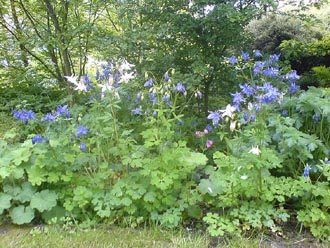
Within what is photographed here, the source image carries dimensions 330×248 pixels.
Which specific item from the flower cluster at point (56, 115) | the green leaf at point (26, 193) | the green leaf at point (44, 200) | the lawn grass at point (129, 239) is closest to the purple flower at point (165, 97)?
the flower cluster at point (56, 115)

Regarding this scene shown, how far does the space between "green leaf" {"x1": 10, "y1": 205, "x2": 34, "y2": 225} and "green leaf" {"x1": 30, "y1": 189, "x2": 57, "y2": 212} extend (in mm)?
68

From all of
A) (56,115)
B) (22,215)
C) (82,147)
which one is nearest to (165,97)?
(82,147)

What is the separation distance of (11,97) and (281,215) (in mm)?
5396

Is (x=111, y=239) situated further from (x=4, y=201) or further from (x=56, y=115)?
(x=56, y=115)

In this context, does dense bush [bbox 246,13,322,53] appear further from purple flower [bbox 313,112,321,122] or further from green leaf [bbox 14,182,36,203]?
green leaf [bbox 14,182,36,203]

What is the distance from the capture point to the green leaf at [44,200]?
2.40 metres

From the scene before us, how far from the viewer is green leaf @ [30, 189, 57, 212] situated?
2.40m

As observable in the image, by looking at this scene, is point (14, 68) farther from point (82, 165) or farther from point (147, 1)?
point (82, 165)

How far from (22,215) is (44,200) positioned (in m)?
0.18

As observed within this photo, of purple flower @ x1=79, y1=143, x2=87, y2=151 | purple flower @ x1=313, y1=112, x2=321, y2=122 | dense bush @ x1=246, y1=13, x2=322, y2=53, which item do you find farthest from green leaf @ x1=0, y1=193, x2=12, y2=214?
dense bush @ x1=246, y1=13, x2=322, y2=53

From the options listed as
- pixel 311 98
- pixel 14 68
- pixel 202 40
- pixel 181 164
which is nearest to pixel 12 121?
pixel 14 68

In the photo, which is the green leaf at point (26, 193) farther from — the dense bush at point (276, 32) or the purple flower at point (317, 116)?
the dense bush at point (276, 32)

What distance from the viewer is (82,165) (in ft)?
8.61

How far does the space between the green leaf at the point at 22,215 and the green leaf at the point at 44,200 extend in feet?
0.22
